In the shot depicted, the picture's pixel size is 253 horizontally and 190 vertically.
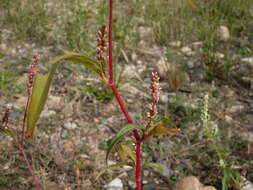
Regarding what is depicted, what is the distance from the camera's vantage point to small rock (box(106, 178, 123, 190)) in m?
1.71

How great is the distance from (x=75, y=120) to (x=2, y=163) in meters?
0.47

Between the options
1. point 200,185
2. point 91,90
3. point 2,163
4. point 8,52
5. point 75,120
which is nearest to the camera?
point 200,185

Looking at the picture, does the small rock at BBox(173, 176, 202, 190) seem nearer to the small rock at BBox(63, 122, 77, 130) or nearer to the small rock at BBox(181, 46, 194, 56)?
the small rock at BBox(63, 122, 77, 130)

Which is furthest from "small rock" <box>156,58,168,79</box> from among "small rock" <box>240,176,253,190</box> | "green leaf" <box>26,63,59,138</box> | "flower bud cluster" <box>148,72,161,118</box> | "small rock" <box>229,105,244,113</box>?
"green leaf" <box>26,63,59,138</box>

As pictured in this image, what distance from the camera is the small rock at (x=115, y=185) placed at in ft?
5.60

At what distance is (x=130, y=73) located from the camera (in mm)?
2549

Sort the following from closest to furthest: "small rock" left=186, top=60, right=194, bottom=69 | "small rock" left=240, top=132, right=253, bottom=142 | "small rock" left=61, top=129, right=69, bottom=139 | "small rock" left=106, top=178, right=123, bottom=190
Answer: "small rock" left=106, top=178, right=123, bottom=190, "small rock" left=240, top=132, right=253, bottom=142, "small rock" left=61, top=129, right=69, bottom=139, "small rock" left=186, top=60, right=194, bottom=69

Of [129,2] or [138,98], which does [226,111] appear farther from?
[129,2]

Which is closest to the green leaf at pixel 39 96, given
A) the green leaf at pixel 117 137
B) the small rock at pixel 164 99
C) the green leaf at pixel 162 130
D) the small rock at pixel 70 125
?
the green leaf at pixel 117 137

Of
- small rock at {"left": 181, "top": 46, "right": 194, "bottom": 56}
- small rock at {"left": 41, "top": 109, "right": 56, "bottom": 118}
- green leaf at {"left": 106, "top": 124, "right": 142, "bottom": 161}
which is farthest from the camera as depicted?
small rock at {"left": 181, "top": 46, "right": 194, "bottom": 56}

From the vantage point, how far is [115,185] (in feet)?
5.63

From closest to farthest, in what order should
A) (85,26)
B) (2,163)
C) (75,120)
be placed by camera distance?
(2,163) < (75,120) < (85,26)

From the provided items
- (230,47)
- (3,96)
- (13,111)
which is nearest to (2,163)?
(13,111)

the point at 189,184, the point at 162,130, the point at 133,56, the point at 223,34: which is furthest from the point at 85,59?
the point at 223,34
